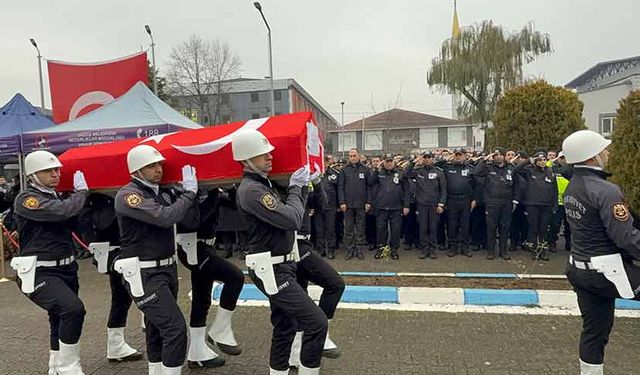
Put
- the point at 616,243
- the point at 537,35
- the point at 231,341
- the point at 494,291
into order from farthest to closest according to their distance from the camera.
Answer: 1. the point at 537,35
2. the point at 494,291
3. the point at 231,341
4. the point at 616,243

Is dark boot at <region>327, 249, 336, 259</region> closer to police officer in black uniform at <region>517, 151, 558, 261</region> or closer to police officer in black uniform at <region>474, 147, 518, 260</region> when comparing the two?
police officer in black uniform at <region>474, 147, 518, 260</region>

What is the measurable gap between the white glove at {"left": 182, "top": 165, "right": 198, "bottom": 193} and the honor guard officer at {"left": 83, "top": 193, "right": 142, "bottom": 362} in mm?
1090

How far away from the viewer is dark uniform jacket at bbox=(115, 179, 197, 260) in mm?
3428

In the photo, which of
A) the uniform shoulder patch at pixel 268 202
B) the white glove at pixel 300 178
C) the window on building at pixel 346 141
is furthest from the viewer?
the window on building at pixel 346 141

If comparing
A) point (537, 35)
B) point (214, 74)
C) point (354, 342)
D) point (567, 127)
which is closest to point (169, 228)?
point (354, 342)

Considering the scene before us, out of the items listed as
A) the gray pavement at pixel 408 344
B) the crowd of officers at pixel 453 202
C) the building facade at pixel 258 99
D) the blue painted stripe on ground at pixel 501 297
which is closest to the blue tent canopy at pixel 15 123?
the gray pavement at pixel 408 344

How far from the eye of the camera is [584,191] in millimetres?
3371

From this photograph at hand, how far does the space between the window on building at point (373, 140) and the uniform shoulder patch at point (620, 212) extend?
47153 millimetres

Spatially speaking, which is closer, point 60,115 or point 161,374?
point 161,374

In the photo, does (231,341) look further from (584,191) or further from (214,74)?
(214,74)

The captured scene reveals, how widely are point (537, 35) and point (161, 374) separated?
24.5 meters

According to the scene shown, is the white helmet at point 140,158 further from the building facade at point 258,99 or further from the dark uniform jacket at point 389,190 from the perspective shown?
the building facade at point 258,99

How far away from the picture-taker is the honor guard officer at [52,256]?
3777 mm

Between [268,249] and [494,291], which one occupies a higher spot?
A: [268,249]
